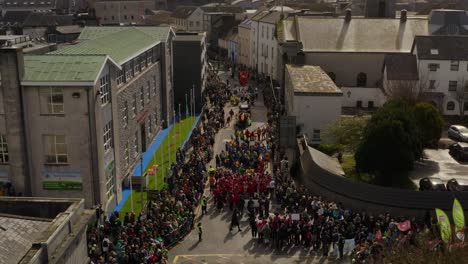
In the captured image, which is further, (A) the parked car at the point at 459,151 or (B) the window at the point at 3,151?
(A) the parked car at the point at 459,151

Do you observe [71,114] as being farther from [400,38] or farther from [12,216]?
[400,38]

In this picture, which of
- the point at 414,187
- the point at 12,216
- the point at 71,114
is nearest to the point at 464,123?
the point at 414,187

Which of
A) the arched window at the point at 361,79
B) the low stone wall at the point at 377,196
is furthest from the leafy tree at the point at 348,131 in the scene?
the arched window at the point at 361,79

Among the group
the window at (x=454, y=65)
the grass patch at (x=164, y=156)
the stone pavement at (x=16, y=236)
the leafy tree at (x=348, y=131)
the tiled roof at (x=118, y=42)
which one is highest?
the tiled roof at (x=118, y=42)

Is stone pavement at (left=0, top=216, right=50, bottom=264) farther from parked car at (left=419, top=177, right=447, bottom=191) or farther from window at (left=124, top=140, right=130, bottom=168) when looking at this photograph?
parked car at (left=419, top=177, right=447, bottom=191)

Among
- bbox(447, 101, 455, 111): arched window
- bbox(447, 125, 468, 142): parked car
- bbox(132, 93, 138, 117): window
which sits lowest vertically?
bbox(447, 101, 455, 111): arched window

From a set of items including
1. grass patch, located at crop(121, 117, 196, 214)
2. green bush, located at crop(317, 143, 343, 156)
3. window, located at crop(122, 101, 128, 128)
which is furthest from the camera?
green bush, located at crop(317, 143, 343, 156)

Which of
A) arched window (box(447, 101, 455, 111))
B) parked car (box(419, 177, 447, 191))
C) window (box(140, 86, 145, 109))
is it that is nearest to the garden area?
parked car (box(419, 177, 447, 191))

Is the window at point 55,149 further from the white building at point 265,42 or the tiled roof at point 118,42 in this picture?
the white building at point 265,42
